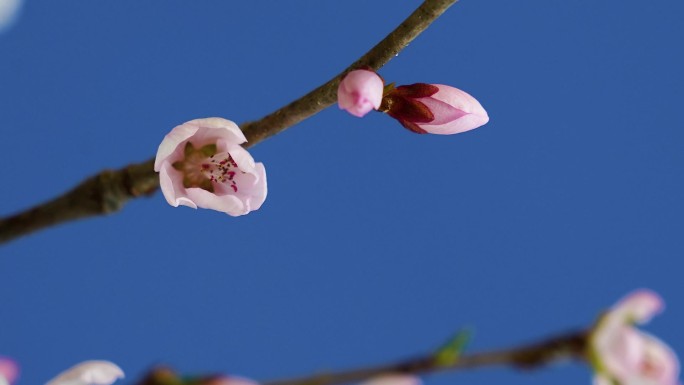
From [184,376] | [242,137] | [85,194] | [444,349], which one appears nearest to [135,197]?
[85,194]

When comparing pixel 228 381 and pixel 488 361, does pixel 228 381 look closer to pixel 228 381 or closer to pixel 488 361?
pixel 228 381

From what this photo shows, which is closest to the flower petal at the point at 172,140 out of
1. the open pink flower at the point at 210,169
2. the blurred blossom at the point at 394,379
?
the open pink flower at the point at 210,169

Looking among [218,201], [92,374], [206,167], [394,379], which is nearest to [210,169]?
[206,167]

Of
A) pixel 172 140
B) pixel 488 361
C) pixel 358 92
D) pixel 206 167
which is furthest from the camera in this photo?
pixel 206 167

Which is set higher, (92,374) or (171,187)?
(171,187)

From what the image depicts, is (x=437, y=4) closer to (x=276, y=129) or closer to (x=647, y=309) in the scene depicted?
(x=276, y=129)

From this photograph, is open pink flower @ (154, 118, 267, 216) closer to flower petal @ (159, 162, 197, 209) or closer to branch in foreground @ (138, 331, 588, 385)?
flower petal @ (159, 162, 197, 209)

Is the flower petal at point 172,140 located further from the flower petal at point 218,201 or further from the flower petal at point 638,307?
the flower petal at point 638,307
